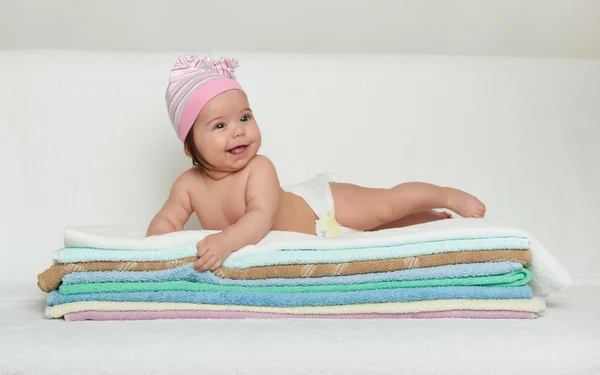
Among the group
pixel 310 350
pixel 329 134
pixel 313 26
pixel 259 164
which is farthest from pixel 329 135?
pixel 310 350

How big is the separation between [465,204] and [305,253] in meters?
0.52

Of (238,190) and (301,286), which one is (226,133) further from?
(301,286)

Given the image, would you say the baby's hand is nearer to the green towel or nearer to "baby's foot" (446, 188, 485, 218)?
the green towel

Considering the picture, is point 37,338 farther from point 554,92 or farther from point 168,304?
point 554,92

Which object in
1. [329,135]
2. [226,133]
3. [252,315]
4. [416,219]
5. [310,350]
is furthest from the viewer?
[329,135]

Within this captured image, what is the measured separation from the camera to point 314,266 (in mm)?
1380

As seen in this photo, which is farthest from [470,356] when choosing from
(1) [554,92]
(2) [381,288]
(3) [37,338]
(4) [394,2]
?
(4) [394,2]

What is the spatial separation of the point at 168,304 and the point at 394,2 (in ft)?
5.04

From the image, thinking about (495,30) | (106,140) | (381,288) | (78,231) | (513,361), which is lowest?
(513,361)

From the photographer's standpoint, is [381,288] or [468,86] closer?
[381,288]

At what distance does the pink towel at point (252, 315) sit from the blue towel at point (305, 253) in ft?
0.29

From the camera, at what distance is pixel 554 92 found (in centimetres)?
217

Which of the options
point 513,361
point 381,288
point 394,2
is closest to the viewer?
point 513,361

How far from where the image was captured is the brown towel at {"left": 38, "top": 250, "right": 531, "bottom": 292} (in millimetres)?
1363
